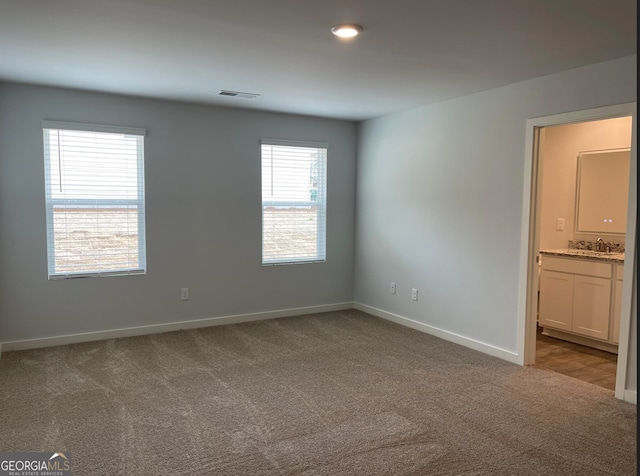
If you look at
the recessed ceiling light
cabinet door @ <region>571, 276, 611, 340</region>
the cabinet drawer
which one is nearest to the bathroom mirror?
the cabinet drawer

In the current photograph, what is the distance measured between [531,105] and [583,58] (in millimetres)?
594

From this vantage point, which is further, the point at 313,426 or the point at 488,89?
the point at 488,89

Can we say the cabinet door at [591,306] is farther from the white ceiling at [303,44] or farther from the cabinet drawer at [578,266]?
the white ceiling at [303,44]

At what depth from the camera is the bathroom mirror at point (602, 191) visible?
465 cm

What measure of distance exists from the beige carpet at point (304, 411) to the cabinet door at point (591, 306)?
3.28ft

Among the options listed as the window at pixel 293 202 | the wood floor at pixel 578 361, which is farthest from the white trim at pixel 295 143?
the wood floor at pixel 578 361

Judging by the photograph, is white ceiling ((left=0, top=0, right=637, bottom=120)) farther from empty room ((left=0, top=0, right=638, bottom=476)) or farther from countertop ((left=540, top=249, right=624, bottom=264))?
countertop ((left=540, top=249, right=624, bottom=264))

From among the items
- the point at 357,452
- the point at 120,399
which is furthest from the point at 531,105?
the point at 120,399

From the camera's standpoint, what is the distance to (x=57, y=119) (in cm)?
416

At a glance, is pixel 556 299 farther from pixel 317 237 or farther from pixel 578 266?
pixel 317 237

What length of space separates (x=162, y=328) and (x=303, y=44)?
3.14m

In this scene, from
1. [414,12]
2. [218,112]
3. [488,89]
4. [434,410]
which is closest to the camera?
[414,12]

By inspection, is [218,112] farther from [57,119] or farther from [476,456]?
[476,456]
